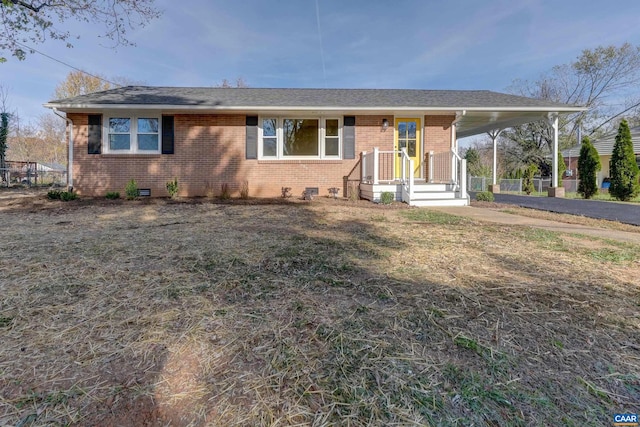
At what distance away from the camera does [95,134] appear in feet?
31.8

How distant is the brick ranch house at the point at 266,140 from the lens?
962 cm

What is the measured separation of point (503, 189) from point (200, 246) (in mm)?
21960

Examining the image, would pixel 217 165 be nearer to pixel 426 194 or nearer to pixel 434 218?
pixel 426 194

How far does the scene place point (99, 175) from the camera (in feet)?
32.1

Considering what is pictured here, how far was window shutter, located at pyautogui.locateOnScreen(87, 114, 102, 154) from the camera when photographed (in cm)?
962

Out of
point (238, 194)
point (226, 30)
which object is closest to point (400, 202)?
point (238, 194)

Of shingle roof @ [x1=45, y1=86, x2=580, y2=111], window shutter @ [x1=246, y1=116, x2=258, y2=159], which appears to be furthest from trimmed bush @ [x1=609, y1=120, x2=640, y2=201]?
window shutter @ [x1=246, y1=116, x2=258, y2=159]

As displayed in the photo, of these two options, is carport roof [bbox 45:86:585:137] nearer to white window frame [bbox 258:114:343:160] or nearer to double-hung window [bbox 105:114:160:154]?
white window frame [bbox 258:114:343:160]

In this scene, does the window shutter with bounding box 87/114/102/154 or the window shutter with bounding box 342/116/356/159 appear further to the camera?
the window shutter with bounding box 342/116/356/159

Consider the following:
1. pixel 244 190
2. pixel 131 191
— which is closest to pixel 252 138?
pixel 244 190

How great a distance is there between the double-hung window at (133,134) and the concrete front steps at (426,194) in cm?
669

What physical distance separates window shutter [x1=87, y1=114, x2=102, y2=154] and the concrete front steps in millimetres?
8125

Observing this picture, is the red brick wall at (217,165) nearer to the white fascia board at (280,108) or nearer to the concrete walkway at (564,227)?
the white fascia board at (280,108)

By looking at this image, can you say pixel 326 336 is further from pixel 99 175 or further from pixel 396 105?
pixel 99 175
